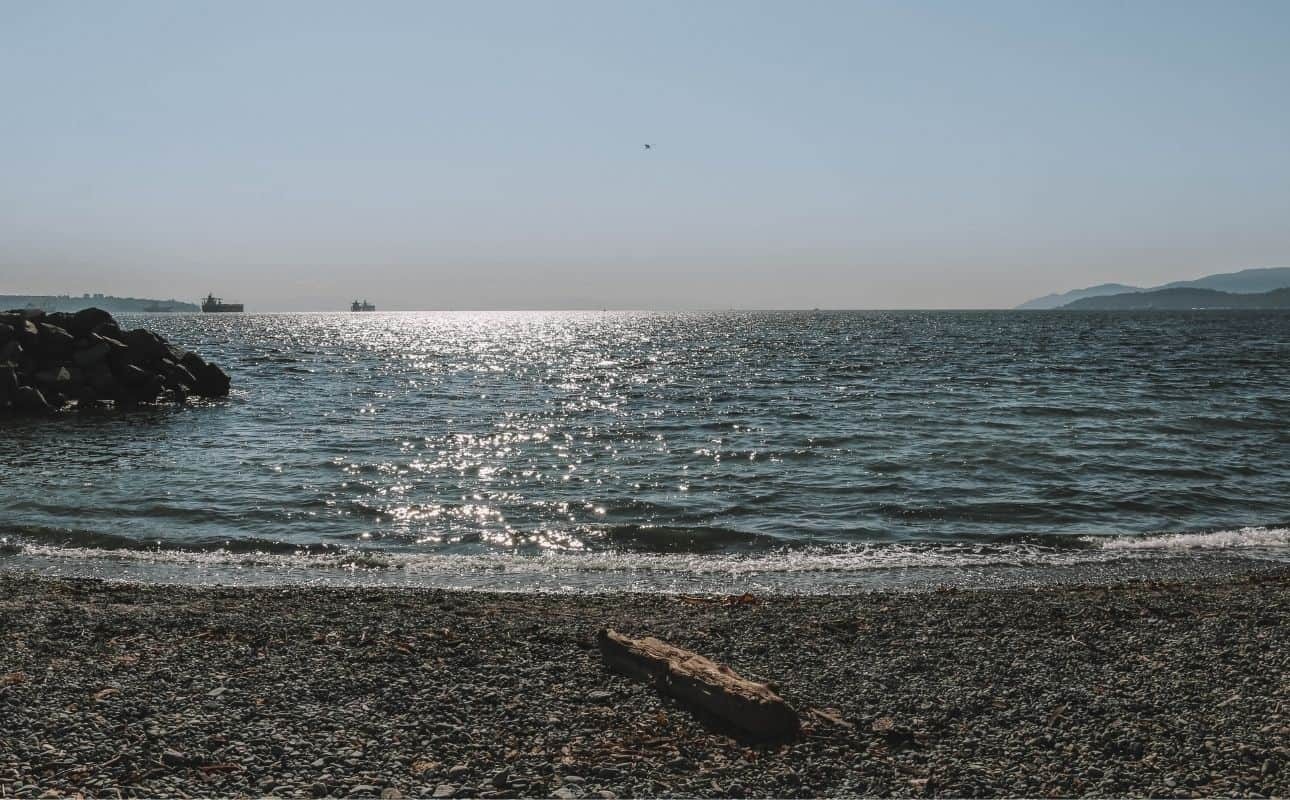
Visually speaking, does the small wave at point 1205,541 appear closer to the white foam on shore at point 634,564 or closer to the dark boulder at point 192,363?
the white foam on shore at point 634,564

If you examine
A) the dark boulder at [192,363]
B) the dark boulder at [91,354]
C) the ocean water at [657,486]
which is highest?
the dark boulder at [91,354]

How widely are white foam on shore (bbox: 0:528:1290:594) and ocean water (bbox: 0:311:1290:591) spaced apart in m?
0.07

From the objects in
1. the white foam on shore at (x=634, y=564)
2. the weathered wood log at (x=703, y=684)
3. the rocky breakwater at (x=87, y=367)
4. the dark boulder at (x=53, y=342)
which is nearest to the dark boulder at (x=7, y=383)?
the rocky breakwater at (x=87, y=367)

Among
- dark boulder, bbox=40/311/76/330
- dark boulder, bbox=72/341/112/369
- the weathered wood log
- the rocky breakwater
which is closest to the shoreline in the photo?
the weathered wood log

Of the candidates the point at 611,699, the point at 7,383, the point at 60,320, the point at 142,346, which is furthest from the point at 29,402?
the point at 611,699

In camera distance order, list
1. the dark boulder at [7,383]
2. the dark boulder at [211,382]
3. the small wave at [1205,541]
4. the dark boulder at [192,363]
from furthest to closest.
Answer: the dark boulder at [192,363], the dark boulder at [211,382], the dark boulder at [7,383], the small wave at [1205,541]

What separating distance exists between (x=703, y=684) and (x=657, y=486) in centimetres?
1273

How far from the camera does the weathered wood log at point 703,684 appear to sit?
6777mm

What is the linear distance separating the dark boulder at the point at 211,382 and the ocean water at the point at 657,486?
1.48m

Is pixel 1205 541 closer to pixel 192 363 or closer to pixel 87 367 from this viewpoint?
pixel 87 367

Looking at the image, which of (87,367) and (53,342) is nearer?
(87,367)

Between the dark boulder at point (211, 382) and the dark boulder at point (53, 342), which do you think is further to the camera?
the dark boulder at point (211, 382)

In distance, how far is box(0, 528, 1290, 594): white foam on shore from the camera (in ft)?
42.8

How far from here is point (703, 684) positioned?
7227mm
